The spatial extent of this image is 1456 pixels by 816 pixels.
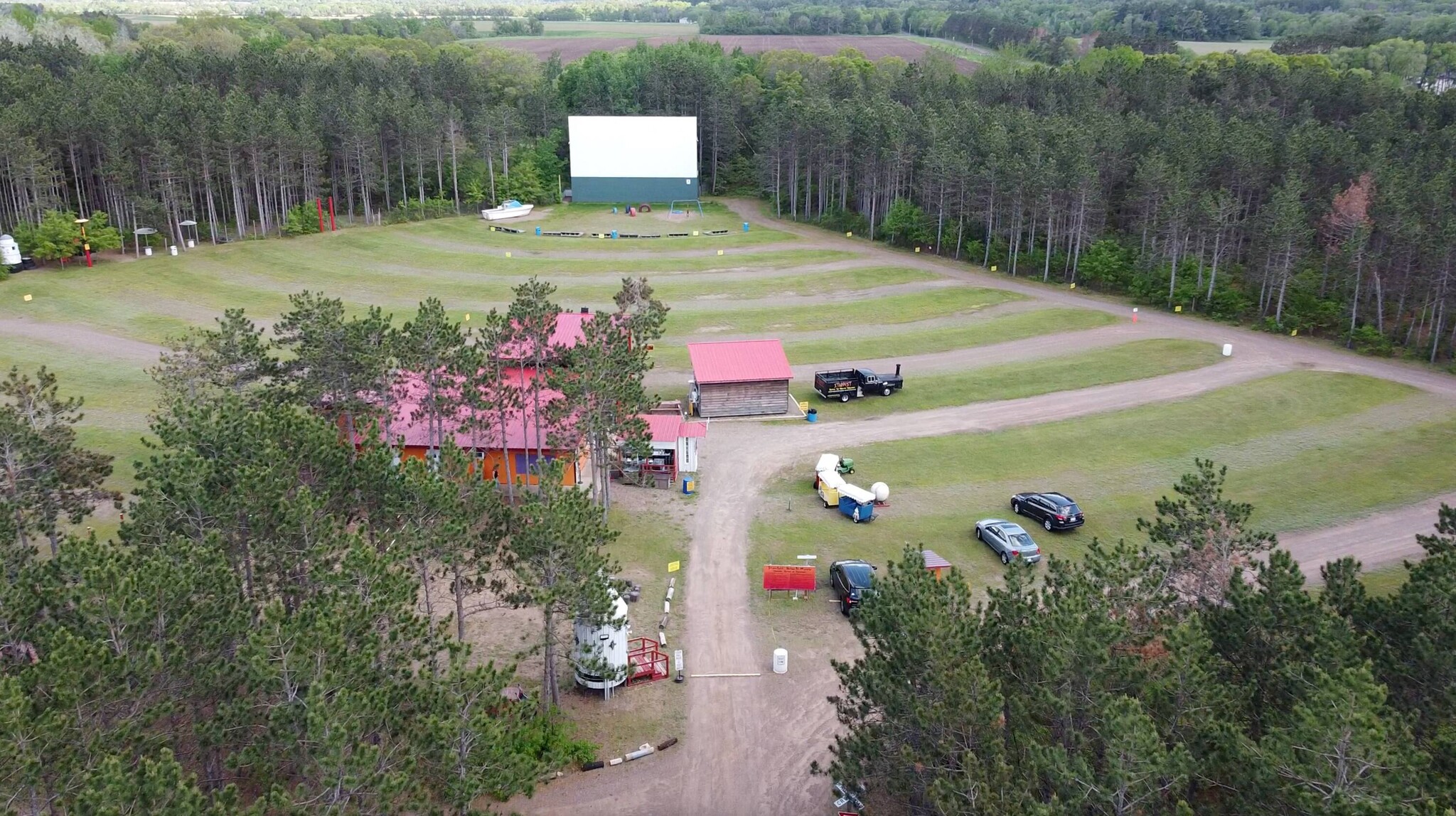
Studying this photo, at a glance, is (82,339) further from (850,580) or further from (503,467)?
(850,580)

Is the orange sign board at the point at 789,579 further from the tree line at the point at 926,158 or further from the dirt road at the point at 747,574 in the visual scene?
the tree line at the point at 926,158

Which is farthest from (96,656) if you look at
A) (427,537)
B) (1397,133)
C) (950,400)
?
(1397,133)

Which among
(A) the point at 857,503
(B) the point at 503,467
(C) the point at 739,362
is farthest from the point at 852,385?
(B) the point at 503,467

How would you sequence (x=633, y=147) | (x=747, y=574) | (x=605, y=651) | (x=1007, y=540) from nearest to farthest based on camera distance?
1. (x=605, y=651)
2. (x=747, y=574)
3. (x=1007, y=540)
4. (x=633, y=147)

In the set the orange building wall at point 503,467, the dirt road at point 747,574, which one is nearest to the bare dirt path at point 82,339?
the orange building wall at point 503,467

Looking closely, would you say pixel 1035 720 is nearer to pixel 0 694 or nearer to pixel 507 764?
pixel 507 764

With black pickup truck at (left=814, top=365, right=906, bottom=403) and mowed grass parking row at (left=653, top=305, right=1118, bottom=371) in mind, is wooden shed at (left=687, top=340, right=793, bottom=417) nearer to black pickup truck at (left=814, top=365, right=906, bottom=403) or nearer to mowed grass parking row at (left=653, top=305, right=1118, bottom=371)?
black pickup truck at (left=814, top=365, right=906, bottom=403)
